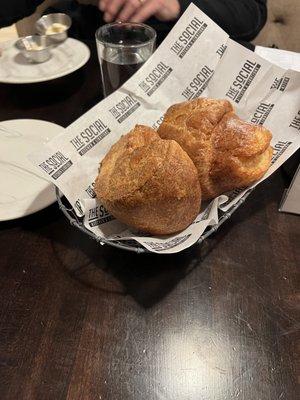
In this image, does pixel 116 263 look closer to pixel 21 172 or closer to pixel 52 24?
pixel 21 172

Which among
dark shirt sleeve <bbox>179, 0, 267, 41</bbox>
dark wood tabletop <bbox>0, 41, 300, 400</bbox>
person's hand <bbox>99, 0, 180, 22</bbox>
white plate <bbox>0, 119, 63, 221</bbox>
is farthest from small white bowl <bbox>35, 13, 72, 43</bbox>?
dark wood tabletop <bbox>0, 41, 300, 400</bbox>

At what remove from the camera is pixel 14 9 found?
1.39 meters

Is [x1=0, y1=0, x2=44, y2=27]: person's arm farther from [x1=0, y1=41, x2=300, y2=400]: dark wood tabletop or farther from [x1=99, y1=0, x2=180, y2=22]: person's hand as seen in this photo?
[x1=0, y1=41, x2=300, y2=400]: dark wood tabletop

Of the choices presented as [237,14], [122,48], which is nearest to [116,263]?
[122,48]

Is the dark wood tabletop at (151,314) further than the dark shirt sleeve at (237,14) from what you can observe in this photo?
No

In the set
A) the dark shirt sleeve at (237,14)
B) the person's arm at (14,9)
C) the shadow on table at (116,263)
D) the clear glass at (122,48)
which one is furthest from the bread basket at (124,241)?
the person's arm at (14,9)

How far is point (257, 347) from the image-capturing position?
521mm

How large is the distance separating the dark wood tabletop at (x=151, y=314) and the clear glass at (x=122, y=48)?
1.41 ft

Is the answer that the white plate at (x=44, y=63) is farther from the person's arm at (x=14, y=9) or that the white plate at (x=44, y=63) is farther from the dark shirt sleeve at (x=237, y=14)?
the dark shirt sleeve at (x=237, y=14)

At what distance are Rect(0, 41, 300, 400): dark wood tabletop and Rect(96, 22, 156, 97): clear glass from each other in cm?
43

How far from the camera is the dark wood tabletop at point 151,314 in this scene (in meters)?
A: 0.48

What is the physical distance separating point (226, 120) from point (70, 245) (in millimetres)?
367

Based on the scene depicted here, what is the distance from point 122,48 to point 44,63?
0.35 m

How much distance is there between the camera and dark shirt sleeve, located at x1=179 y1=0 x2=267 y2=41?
1.24 metres
